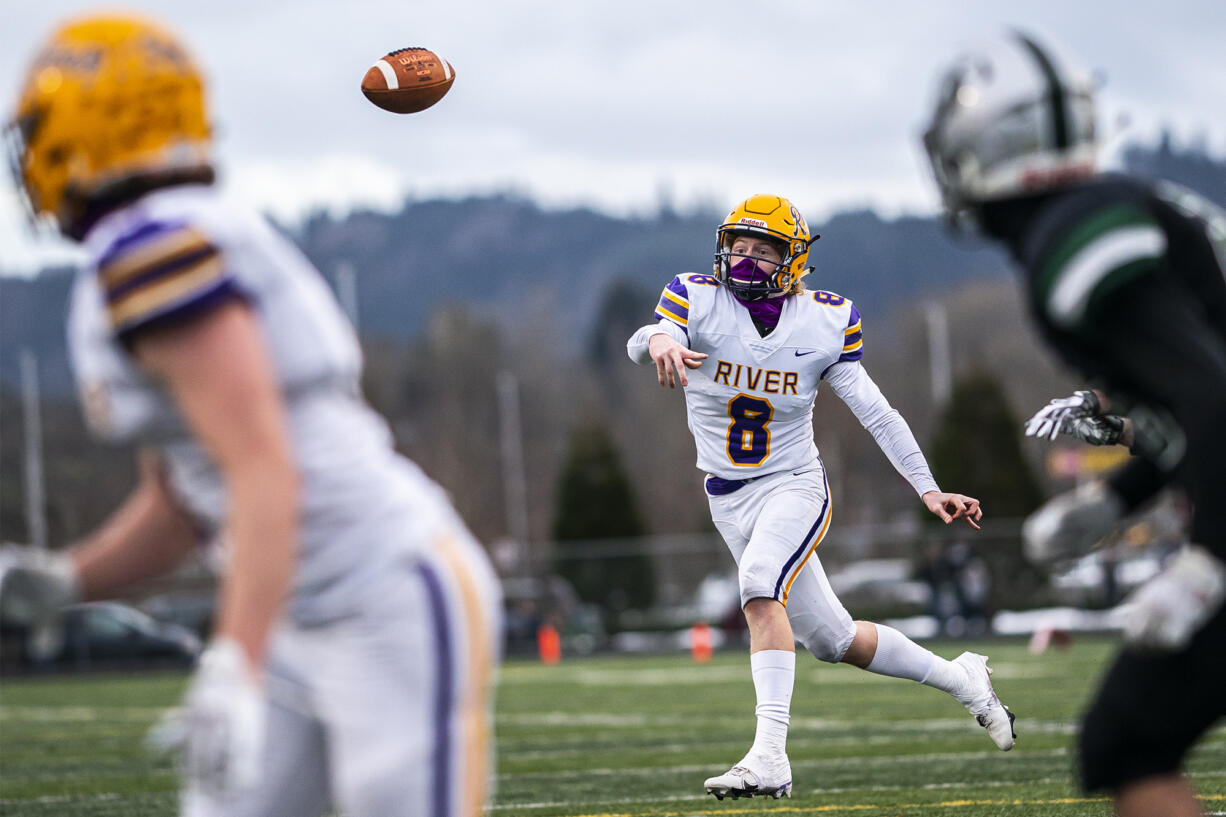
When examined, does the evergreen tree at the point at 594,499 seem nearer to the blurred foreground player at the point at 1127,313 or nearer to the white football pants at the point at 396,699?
Answer: the blurred foreground player at the point at 1127,313

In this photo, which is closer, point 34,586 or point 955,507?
point 34,586

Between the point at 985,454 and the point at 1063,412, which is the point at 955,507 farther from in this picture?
the point at 985,454

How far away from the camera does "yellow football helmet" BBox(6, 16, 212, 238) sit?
2.59 m

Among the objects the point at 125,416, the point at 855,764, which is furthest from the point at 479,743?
the point at 855,764

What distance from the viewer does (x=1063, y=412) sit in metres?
4.41

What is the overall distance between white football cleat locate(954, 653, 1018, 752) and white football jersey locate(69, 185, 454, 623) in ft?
14.7

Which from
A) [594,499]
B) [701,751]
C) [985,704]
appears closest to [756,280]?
[985,704]

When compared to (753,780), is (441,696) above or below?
above

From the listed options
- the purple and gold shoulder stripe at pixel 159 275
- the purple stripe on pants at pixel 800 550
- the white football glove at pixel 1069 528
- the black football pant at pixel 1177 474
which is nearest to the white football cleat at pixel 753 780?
the purple stripe on pants at pixel 800 550

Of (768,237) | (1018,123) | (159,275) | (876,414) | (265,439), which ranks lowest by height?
(876,414)

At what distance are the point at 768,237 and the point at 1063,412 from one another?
262 centimetres

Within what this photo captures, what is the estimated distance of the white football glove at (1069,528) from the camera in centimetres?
316

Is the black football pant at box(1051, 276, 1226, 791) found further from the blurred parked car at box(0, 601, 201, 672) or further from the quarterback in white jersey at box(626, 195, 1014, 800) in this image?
the blurred parked car at box(0, 601, 201, 672)

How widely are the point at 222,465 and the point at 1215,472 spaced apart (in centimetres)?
156
